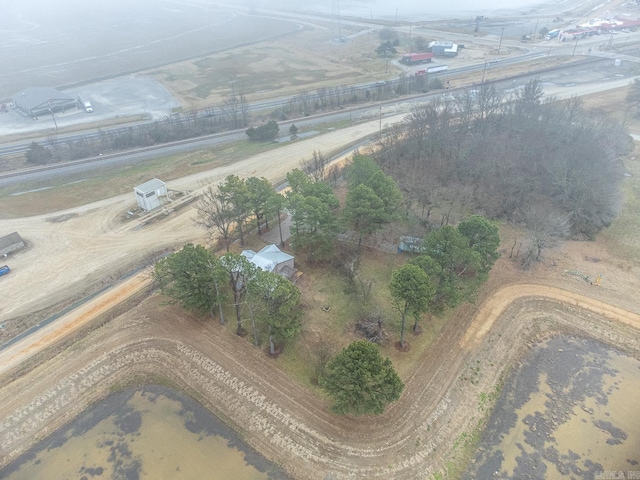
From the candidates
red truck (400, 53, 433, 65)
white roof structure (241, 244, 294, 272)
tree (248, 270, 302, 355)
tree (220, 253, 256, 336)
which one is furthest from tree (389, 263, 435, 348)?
red truck (400, 53, 433, 65)

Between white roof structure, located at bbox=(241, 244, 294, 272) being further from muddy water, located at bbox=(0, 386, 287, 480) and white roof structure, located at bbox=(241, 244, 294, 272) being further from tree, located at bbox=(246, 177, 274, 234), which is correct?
muddy water, located at bbox=(0, 386, 287, 480)

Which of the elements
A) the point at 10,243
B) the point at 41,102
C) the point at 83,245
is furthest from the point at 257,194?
the point at 41,102

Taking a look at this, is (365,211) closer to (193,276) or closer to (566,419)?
(193,276)

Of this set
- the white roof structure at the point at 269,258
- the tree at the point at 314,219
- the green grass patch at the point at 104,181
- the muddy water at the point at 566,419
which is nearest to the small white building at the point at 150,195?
the green grass patch at the point at 104,181

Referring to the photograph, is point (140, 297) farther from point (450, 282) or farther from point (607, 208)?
point (607, 208)

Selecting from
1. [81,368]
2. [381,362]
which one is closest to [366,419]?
[381,362]

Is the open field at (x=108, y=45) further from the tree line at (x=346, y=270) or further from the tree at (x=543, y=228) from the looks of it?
the tree at (x=543, y=228)
